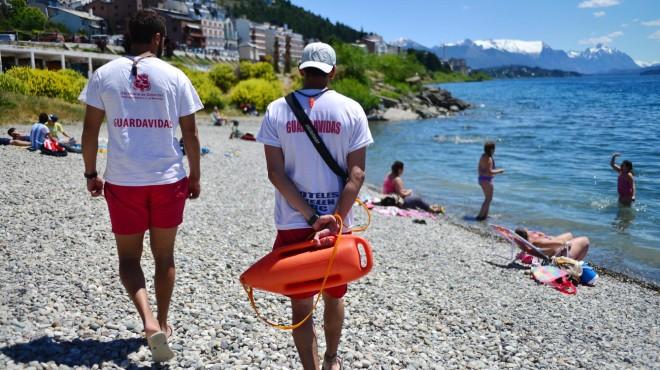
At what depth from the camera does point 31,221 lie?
6934 mm

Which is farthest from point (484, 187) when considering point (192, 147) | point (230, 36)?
point (230, 36)

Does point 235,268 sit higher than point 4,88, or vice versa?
point 4,88

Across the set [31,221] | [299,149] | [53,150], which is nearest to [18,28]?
[53,150]

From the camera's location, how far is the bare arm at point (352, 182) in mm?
3008

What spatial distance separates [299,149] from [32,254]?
13.7 feet

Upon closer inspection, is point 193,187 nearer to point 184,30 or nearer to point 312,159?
point 312,159

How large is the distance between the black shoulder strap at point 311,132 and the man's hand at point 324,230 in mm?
305

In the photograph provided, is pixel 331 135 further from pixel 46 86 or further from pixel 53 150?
pixel 46 86

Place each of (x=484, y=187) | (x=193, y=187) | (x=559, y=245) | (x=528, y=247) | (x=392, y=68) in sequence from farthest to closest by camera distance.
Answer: (x=392, y=68), (x=484, y=187), (x=559, y=245), (x=528, y=247), (x=193, y=187)

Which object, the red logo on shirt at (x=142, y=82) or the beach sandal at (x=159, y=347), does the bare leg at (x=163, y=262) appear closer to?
the beach sandal at (x=159, y=347)

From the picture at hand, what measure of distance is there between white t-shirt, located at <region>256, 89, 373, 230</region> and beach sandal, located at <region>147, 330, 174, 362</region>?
113 cm

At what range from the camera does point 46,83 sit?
91.8ft

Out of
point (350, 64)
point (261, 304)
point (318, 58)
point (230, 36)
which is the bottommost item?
point (261, 304)

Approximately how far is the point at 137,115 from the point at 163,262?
3.52ft
